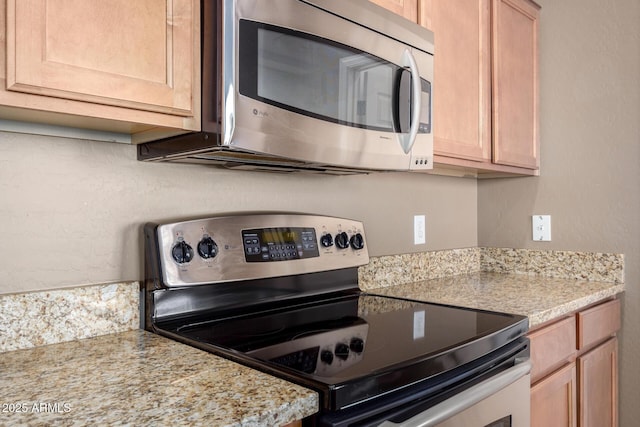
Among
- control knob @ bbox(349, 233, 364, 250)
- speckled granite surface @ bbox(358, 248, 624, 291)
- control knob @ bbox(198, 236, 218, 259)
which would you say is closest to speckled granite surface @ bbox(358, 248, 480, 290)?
speckled granite surface @ bbox(358, 248, 624, 291)

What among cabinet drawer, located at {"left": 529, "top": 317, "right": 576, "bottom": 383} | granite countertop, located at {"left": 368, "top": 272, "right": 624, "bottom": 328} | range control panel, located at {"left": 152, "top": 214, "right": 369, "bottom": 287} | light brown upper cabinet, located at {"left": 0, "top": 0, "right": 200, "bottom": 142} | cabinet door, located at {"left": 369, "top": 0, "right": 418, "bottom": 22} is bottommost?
cabinet drawer, located at {"left": 529, "top": 317, "right": 576, "bottom": 383}

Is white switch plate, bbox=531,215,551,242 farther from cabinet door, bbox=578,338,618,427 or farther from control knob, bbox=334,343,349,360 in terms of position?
control knob, bbox=334,343,349,360

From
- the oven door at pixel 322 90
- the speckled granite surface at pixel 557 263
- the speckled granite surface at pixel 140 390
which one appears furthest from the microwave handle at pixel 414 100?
the speckled granite surface at pixel 557 263

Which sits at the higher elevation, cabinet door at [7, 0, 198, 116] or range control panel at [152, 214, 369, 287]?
cabinet door at [7, 0, 198, 116]

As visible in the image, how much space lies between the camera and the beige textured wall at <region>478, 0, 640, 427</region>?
75.0 inches

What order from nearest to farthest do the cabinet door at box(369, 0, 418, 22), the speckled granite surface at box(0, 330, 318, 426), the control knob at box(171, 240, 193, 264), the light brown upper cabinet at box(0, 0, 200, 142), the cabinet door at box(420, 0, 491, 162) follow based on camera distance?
the speckled granite surface at box(0, 330, 318, 426) < the light brown upper cabinet at box(0, 0, 200, 142) < the control knob at box(171, 240, 193, 264) < the cabinet door at box(369, 0, 418, 22) < the cabinet door at box(420, 0, 491, 162)

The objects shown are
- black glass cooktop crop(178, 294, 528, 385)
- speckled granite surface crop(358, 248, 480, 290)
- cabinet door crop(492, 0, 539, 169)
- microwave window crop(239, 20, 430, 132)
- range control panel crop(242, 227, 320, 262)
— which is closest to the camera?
black glass cooktop crop(178, 294, 528, 385)

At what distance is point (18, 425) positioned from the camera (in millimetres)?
638

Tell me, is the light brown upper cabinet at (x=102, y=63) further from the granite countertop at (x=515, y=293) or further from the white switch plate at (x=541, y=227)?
the white switch plate at (x=541, y=227)

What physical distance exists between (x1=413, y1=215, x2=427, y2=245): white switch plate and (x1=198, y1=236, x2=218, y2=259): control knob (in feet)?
3.32

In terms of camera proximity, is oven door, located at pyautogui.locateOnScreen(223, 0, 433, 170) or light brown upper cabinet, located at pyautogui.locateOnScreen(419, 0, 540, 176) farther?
light brown upper cabinet, located at pyautogui.locateOnScreen(419, 0, 540, 176)

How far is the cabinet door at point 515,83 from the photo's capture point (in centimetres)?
190

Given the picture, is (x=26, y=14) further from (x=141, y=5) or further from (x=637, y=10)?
(x=637, y=10)

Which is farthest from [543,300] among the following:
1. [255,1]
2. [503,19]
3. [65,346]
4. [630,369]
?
[65,346]
